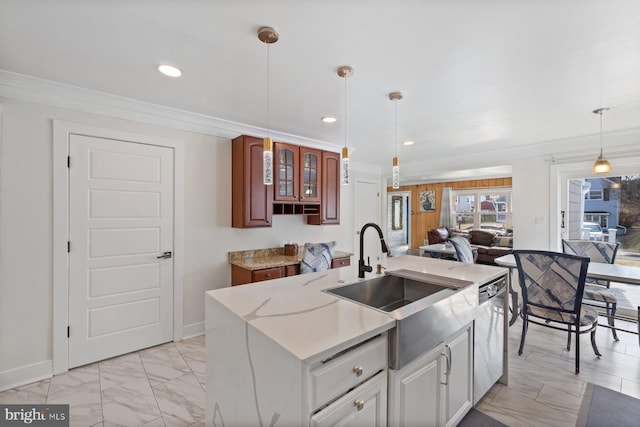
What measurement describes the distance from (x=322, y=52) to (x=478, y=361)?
7.22 feet

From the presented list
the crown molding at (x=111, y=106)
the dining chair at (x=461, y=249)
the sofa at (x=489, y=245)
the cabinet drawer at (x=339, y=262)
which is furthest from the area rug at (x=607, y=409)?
the sofa at (x=489, y=245)

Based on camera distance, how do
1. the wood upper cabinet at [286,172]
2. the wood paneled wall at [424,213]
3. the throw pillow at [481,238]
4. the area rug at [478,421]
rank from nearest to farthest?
the area rug at [478,421]
the wood upper cabinet at [286,172]
the throw pillow at [481,238]
the wood paneled wall at [424,213]

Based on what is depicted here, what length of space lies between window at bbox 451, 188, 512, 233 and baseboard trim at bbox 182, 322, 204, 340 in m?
7.64

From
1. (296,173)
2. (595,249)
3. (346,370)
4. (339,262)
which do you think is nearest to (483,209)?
→ (595,249)

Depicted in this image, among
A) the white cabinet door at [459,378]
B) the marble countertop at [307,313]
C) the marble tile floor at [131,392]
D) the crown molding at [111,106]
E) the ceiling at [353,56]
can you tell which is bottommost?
the marble tile floor at [131,392]

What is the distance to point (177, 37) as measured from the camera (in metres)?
1.60

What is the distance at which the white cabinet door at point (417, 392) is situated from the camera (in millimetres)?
1189

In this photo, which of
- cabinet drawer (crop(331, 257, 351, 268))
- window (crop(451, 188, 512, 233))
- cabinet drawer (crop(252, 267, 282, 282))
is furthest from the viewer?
window (crop(451, 188, 512, 233))

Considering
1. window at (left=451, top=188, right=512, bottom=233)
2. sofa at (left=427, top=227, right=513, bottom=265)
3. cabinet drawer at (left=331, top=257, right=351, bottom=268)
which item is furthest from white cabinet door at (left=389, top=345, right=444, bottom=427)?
window at (left=451, top=188, right=512, bottom=233)

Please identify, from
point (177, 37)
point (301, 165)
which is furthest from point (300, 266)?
Result: point (177, 37)

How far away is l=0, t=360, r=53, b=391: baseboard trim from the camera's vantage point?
2.09m

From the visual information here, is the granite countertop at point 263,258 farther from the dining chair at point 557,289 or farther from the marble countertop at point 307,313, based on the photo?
the dining chair at point 557,289

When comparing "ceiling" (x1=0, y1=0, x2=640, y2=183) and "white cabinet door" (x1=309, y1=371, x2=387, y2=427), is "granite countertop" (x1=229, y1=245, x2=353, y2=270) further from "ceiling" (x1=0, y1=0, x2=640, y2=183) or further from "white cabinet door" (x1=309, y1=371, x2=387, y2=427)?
"white cabinet door" (x1=309, y1=371, x2=387, y2=427)

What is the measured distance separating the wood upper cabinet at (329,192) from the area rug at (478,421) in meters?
2.48
